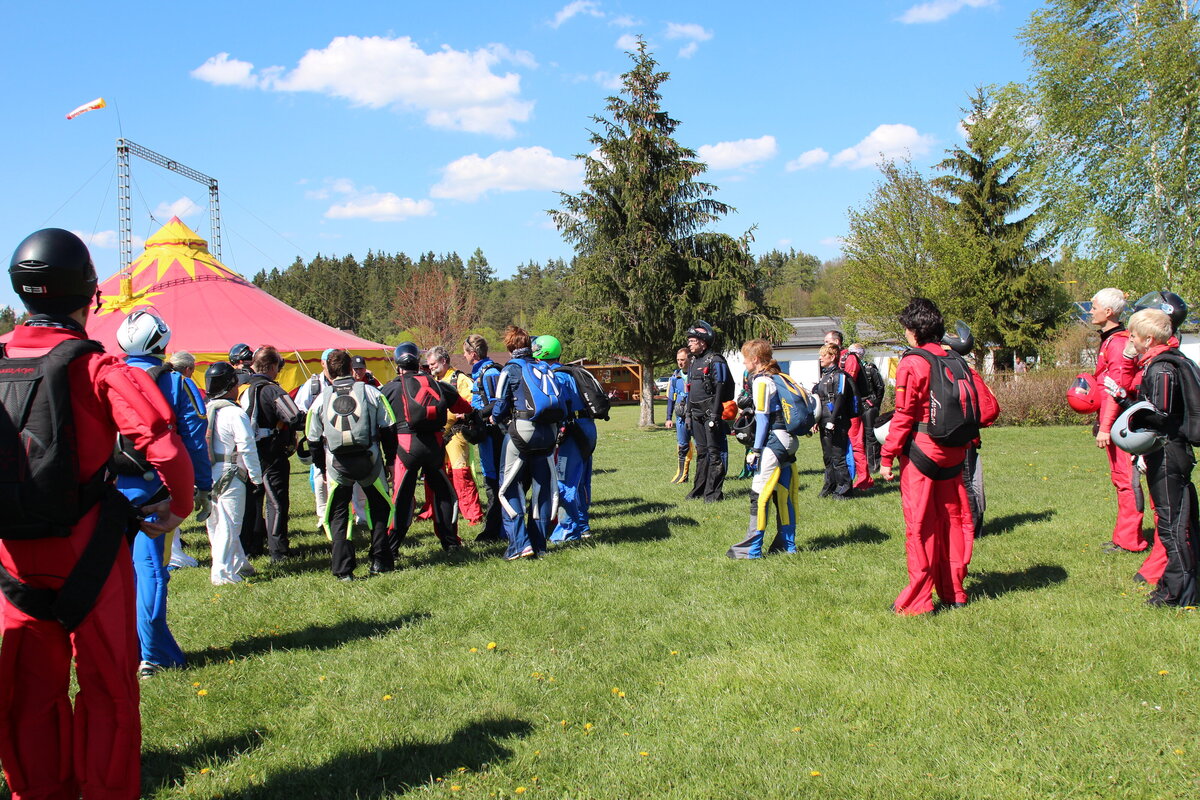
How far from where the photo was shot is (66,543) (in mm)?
2799

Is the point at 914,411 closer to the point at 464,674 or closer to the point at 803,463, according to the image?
the point at 464,674

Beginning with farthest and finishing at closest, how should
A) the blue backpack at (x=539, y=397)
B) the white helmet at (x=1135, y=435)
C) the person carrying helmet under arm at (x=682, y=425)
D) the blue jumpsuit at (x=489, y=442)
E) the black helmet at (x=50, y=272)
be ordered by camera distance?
the person carrying helmet under arm at (x=682, y=425) → the blue jumpsuit at (x=489, y=442) → the blue backpack at (x=539, y=397) → the white helmet at (x=1135, y=435) → the black helmet at (x=50, y=272)

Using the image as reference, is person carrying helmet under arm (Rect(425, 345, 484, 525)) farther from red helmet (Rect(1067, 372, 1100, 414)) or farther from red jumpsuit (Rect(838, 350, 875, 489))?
red helmet (Rect(1067, 372, 1100, 414))

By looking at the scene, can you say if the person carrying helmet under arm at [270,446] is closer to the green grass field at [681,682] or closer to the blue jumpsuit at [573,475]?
the green grass field at [681,682]

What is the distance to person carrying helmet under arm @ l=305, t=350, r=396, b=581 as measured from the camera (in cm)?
671

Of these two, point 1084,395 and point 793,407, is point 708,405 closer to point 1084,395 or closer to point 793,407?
point 793,407

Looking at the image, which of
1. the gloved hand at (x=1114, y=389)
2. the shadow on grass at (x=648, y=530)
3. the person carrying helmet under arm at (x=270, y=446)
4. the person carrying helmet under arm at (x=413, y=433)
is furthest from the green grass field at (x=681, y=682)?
the gloved hand at (x=1114, y=389)

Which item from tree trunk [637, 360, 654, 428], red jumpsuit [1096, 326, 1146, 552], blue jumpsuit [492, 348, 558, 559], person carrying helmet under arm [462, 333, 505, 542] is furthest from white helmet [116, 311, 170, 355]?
tree trunk [637, 360, 654, 428]

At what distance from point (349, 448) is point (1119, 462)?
6.54m

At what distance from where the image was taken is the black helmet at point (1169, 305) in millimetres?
5914

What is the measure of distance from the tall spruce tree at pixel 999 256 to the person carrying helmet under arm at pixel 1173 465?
27795 mm

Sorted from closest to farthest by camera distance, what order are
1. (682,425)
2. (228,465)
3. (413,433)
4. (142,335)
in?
(142,335)
(228,465)
(413,433)
(682,425)

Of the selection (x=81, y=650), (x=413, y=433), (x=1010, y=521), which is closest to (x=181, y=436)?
(x=81, y=650)

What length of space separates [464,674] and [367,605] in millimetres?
1746
